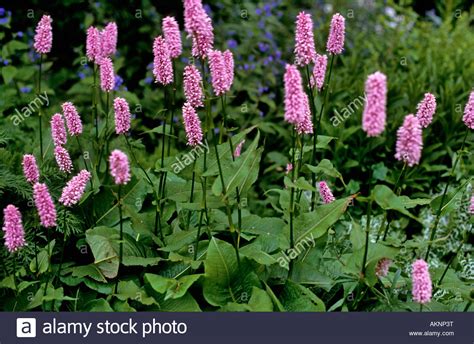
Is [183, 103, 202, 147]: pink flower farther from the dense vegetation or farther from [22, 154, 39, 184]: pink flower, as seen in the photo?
[22, 154, 39, 184]: pink flower

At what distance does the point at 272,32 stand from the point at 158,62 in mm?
4070

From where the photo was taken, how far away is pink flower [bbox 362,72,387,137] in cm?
246

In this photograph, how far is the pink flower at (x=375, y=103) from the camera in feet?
8.07

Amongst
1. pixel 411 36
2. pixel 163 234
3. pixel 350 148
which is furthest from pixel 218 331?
pixel 411 36

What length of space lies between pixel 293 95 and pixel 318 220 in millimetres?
781

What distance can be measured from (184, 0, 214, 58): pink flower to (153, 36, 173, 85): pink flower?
0.26 m

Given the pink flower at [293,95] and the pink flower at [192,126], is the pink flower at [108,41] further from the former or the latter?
the pink flower at [293,95]

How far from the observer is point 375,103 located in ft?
8.11

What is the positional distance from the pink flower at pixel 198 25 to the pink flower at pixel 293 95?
1.22 feet

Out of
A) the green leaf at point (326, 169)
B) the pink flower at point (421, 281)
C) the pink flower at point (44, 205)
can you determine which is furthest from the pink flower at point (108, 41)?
the pink flower at point (421, 281)

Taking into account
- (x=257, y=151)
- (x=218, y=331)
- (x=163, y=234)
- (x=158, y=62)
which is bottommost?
(x=218, y=331)

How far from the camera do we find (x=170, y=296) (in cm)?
306

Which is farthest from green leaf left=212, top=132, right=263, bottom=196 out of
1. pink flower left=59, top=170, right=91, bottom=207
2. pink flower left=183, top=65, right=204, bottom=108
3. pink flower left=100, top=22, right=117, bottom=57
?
pink flower left=100, top=22, right=117, bottom=57

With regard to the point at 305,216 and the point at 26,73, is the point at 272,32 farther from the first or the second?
the point at 305,216
